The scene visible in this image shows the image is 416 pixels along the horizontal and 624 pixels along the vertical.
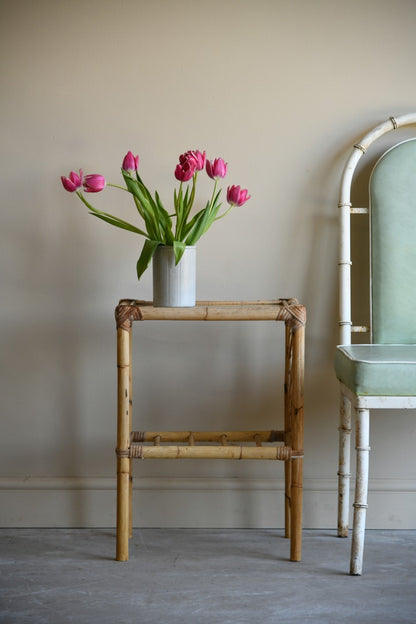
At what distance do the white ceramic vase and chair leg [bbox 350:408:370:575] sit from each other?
448 mm

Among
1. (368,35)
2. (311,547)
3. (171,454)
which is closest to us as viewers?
(171,454)

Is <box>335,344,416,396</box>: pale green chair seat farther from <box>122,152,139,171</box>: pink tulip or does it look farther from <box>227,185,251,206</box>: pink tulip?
<box>122,152,139,171</box>: pink tulip

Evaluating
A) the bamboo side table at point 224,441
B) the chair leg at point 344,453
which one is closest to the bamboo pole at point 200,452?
the bamboo side table at point 224,441

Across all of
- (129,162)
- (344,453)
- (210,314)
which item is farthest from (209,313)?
(344,453)

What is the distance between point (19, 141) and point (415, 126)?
1018 millimetres

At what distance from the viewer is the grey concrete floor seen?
1.26m

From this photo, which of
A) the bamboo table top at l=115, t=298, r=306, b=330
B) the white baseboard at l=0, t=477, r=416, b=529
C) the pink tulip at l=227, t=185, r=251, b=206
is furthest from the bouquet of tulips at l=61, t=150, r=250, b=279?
the white baseboard at l=0, t=477, r=416, b=529

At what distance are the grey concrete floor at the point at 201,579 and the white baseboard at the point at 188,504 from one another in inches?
1.4

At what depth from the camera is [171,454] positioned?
4.75ft

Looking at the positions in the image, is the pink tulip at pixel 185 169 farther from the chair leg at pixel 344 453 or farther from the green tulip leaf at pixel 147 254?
the chair leg at pixel 344 453

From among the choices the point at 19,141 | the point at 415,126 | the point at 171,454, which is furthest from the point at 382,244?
the point at 19,141

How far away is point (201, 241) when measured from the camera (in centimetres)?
177

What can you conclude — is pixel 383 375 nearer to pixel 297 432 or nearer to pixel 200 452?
pixel 297 432

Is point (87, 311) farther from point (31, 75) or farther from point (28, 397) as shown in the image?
point (31, 75)
